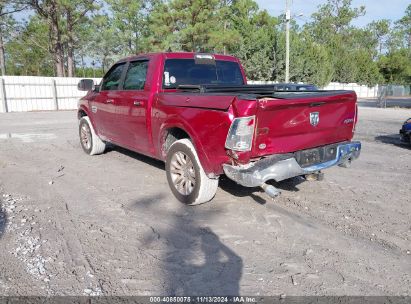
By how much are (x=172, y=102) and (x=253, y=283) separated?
2507mm

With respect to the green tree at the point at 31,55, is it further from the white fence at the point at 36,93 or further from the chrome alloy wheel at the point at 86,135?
the chrome alloy wheel at the point at 86,135

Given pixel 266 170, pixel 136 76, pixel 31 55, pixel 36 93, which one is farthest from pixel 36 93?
pixel 31 55

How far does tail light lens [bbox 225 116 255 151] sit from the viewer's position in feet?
11.6

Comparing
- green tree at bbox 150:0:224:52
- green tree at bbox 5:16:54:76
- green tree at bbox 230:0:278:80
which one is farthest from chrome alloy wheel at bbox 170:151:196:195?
green tree at bbox 5:16:54:76

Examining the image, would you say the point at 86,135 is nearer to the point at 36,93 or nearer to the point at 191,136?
the point at 191,136

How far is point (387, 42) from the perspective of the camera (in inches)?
2724

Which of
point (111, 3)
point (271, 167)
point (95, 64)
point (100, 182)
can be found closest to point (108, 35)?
point (111, 3)

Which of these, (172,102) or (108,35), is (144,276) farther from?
(108,35)

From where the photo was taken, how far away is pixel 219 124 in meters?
3.75

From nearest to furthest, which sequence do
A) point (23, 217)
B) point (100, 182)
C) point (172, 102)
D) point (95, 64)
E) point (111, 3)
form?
1. point (23, 217)
2. point (172, 102)
3. point (100, 182)
4. point (111, 3)
5. point (95, 64)

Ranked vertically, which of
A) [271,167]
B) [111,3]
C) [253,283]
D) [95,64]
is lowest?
[253,283]

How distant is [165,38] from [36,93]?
437 inches

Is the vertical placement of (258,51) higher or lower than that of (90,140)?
higher

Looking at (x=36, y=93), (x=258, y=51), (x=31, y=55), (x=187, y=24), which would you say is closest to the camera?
(x=36, y=93)
